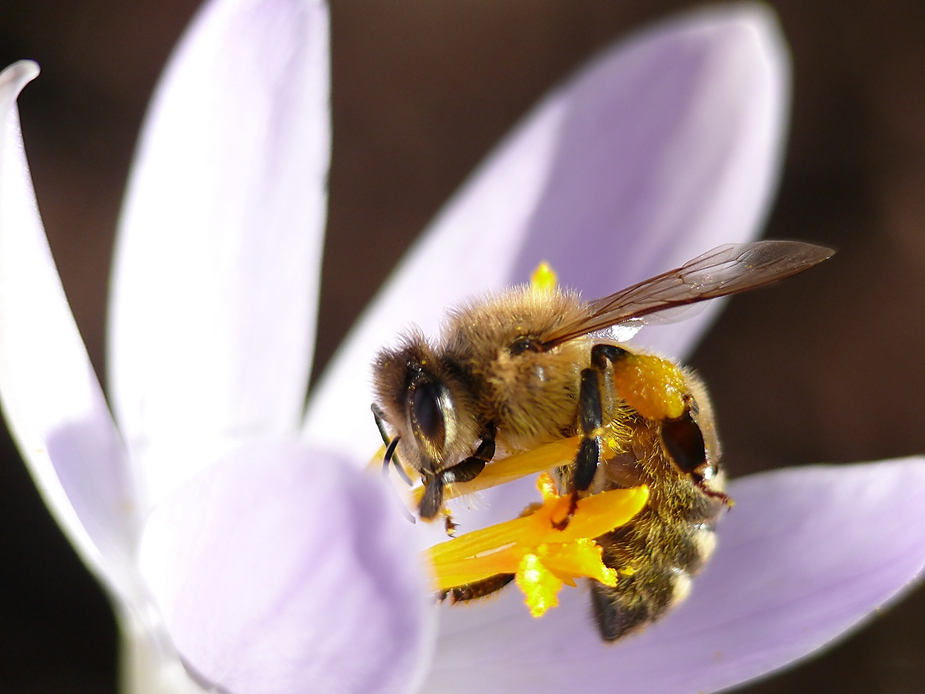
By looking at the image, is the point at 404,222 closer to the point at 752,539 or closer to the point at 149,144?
the point at 149,144

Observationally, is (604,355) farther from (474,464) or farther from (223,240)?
(223,240)

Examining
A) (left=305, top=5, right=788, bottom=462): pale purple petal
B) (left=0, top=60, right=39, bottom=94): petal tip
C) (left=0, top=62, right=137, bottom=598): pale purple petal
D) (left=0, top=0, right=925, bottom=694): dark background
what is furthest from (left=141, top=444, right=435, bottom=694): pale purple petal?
(left=0, top=0, right=925, bottom=694): dark background

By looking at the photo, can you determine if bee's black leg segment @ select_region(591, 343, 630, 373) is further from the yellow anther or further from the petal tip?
the petal tip

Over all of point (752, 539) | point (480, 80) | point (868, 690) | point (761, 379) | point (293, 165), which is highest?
point (293, 165)

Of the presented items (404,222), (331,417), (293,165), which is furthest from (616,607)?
(404,222)

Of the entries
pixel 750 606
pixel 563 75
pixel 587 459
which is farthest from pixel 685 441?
pixel 563 75
